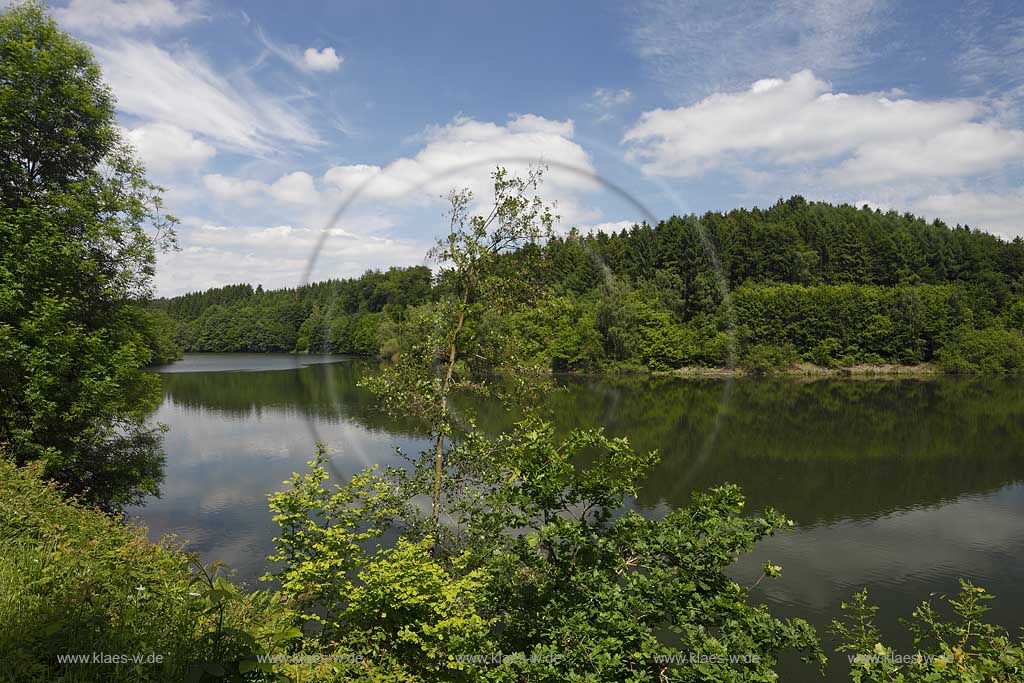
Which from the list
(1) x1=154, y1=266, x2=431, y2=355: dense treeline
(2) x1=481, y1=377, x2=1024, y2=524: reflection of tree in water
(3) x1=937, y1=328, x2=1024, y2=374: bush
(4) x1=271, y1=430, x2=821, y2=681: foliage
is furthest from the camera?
(1) x1=154, y1=266, x2=431, y2=355: dense treeline

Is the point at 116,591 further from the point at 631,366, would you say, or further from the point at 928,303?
the point at 928,303

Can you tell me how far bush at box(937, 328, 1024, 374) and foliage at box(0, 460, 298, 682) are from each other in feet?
292

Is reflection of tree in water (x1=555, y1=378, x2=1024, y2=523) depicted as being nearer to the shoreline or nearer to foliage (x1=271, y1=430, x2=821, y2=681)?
foliage (x1=271, y1=430, x2=821, y2=681)

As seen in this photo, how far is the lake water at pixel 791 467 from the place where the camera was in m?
14.9

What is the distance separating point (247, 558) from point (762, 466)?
2191cm

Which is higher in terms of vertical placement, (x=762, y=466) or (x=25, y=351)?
(x=25, y=351)

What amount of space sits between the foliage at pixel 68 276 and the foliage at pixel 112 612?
612 cm

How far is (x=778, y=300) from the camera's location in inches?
2985

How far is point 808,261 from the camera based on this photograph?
86438 millimetres

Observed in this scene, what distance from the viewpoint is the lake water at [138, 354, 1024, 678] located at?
585 inches

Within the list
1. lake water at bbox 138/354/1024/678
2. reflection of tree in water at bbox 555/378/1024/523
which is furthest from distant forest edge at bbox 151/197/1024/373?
lake water at bbox 138/354/1024/678

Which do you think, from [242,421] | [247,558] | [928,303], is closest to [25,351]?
[247,558]

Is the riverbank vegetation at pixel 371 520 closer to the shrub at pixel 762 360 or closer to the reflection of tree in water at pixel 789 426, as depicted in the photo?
the reflection of tree in water at pixel 789 426

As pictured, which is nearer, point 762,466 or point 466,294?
point 466,294
